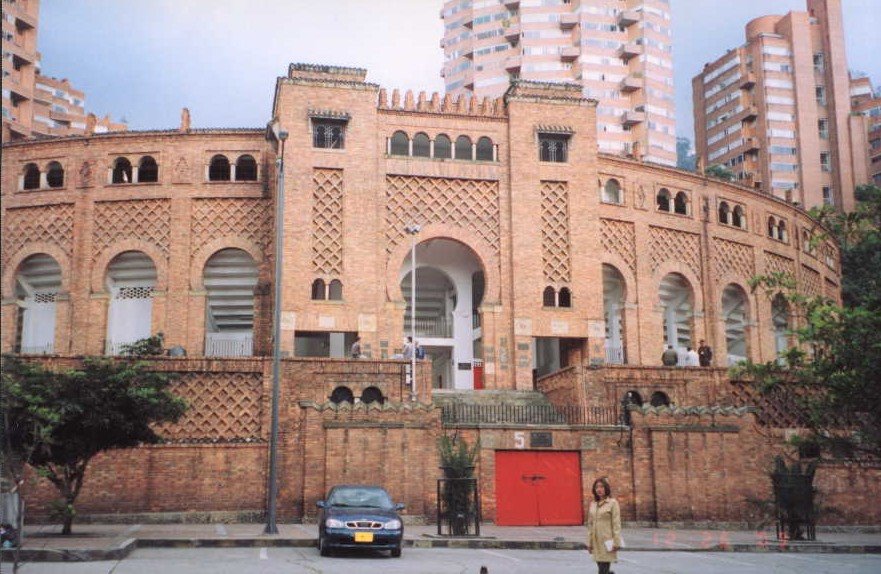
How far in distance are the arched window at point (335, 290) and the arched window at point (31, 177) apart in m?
11.9

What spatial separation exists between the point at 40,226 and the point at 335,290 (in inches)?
442

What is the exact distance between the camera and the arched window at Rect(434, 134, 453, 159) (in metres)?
33.1

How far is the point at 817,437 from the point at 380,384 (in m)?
12.3

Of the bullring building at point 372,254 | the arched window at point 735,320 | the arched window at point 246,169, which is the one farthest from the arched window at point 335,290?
the arched window at point 735,320

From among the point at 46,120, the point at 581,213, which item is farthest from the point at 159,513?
the point at 46,120

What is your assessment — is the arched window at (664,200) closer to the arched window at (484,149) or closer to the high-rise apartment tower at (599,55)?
the arched window at (484,149)

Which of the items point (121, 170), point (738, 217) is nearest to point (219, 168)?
point (121, 170)

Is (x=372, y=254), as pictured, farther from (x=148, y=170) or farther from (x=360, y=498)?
(x=360, y=498)

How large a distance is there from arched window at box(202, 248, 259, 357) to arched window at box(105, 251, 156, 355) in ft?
6.67

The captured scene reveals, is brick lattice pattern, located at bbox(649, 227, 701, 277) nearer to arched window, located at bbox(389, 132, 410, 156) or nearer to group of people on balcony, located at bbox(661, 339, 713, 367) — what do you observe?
group of people on balcony, located at bbox(661, 339, 713, 367)

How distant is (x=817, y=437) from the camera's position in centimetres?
1889

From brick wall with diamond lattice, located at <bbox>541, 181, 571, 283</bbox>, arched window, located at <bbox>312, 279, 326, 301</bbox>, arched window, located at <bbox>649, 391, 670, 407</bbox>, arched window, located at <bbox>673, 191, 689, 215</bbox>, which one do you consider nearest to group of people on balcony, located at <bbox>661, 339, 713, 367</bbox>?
arched window, located at <bbox>649, 391, 670, 407</bbox>

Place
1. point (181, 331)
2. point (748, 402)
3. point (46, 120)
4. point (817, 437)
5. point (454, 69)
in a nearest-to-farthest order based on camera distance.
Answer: point (817, 437) → point (748, 402) → point (181, 331) → point (46, 120) → point (454, 69)

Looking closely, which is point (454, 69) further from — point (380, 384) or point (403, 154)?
point (380, 384)
